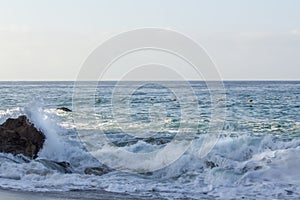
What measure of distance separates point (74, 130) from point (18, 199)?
43.7ft

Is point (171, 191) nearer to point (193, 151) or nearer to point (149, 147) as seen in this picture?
point (193, 151)

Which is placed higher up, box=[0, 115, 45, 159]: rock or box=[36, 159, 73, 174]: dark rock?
box=[0, 115, 45, 159]: rock

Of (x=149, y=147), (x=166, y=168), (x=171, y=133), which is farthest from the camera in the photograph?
(x=171, y=133)

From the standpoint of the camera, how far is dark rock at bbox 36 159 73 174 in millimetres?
12812

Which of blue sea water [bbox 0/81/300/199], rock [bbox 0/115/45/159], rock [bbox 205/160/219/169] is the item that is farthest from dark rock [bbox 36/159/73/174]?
rock [bbox 205/160/219/169]

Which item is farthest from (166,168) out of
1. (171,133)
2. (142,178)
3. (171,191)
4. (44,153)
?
(171,133)

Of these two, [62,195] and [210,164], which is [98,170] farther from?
[62,195]

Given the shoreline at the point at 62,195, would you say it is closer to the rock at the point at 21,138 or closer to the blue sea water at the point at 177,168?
the blue sea water at the point at 177,168

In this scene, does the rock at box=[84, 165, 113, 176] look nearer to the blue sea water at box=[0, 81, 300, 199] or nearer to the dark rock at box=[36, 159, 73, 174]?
the blue sea water at box=[0, 81, 300, 199]

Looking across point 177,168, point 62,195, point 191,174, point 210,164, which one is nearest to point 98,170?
point 177,168

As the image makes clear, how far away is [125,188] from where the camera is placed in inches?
408

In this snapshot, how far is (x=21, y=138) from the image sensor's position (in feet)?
46.8

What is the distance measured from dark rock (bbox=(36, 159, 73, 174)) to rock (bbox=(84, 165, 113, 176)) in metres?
0.48

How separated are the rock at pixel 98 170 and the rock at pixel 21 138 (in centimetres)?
179
